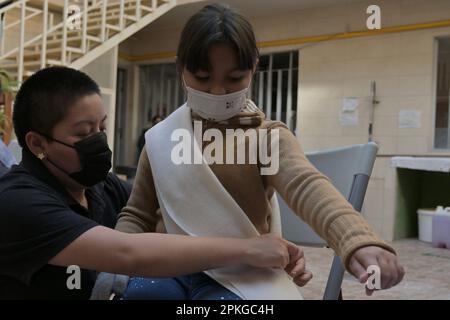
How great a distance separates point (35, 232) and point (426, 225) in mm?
4010

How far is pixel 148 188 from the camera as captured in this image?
83 cm

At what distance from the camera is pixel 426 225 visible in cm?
419

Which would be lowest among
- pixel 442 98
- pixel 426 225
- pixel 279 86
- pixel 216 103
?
pixel 426 225

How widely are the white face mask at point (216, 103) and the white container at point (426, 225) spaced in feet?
11.9

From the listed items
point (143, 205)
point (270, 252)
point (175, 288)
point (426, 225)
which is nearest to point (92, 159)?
point (143, 205)

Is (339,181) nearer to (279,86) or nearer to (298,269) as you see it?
(298,269)

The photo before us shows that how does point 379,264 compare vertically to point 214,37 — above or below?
below

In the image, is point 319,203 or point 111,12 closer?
point 319,203

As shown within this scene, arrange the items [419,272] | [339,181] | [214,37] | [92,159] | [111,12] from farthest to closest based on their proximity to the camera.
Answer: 1. [111,12]
2. [419,272]
3. [339,181]
4. [92,159]
5. [214,37]

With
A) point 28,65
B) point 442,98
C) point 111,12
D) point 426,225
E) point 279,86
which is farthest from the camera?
point 279,86

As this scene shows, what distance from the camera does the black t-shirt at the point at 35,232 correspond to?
77 cm

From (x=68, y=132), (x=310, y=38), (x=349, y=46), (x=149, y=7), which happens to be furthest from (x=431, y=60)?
(x=68, y=132)

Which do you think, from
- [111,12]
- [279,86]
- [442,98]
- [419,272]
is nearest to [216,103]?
[419,272]

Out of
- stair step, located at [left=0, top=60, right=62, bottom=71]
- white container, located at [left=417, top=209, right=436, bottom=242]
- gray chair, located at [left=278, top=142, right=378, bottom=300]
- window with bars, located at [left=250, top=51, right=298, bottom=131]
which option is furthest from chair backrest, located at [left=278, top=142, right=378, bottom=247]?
window with bars, located at [left=250, top=51, right=298, bottom=131]
